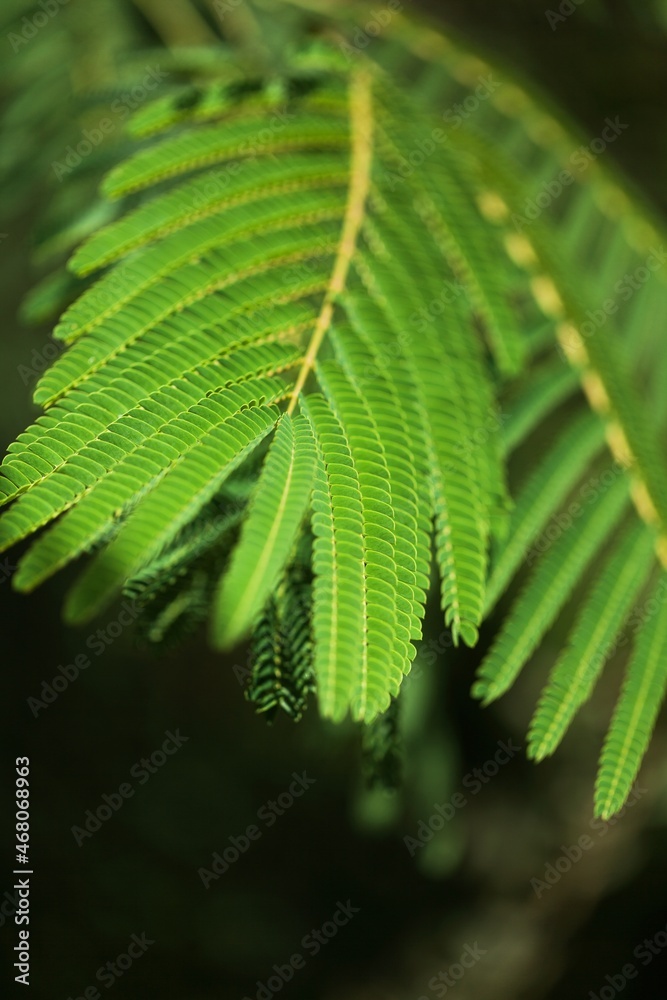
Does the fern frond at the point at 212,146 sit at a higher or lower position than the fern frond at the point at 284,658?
higher

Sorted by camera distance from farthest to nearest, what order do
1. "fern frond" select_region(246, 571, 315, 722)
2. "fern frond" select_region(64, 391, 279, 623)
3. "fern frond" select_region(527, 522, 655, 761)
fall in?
"fern frond" select_region(527, 522, 655, 761), "fern frond" select_region(246, 571, 315, 722), "fern frond" select_region(64, 391, 279, 623)

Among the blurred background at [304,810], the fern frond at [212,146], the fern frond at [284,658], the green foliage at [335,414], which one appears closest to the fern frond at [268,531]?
the green foliage at [335,414]

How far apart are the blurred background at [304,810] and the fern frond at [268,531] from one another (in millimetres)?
1200

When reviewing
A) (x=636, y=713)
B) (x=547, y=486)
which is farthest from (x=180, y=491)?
(x=547, y=486)

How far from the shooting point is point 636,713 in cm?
97

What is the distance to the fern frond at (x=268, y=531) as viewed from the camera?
718 mm

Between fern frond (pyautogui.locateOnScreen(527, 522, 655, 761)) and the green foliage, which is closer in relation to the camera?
the green foliage

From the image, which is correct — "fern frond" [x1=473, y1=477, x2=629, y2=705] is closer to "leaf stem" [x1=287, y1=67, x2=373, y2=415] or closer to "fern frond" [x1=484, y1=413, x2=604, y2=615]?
→ "fern frond" [x1=484, y1=413, x2=604, y2=615]

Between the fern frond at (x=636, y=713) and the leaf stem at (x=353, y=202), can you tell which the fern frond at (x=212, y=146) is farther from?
the fern frond at (x=636, y=713)

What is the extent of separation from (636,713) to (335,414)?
52 cm

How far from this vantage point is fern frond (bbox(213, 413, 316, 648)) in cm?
72

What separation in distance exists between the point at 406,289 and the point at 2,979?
113 inches

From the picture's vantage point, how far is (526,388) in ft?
4.66

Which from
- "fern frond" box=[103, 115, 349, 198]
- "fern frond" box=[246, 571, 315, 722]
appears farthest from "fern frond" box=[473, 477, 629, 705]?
"fern frond" box=[103, 115, 349, 198]
